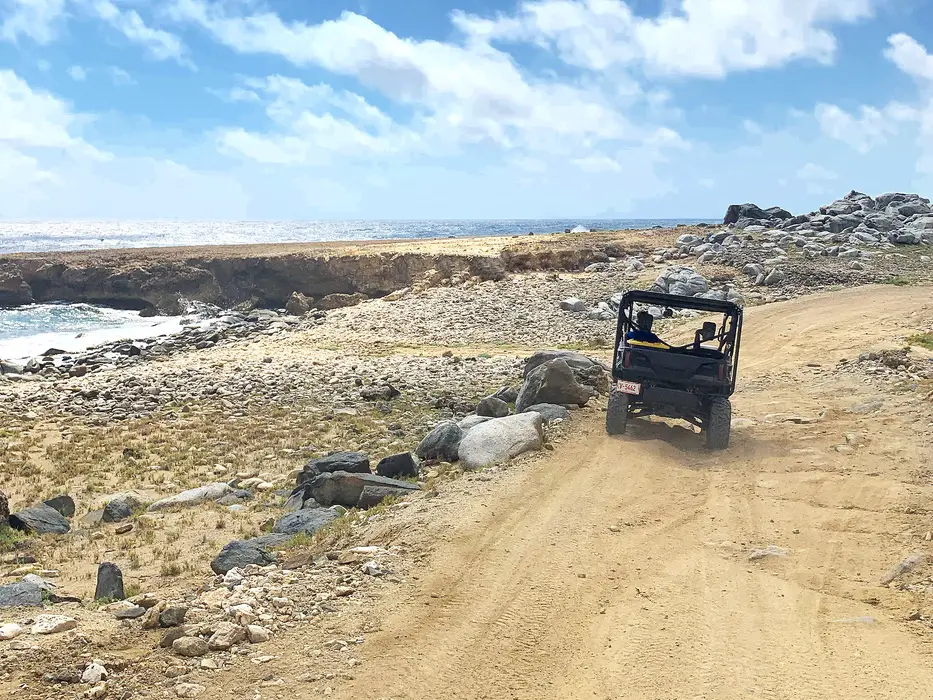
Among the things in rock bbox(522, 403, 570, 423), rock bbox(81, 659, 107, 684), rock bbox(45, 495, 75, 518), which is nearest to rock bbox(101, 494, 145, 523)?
rock bbox(45, 495, 75, 518)

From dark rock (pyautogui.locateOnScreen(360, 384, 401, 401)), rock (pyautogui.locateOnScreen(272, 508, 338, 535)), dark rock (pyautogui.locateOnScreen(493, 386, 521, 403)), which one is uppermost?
dark rock (pyautogui.locateOnScreen(493, 386, 521, 403))

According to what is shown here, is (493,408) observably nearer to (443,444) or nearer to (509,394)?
(509,394)

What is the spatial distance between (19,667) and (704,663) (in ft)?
14.7

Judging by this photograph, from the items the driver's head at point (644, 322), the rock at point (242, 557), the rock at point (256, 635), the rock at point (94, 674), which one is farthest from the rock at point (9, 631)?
the driver's head at point (644, 322)

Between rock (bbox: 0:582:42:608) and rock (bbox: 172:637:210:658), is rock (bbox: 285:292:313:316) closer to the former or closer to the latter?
rock (bbox: 0:582:42:608)

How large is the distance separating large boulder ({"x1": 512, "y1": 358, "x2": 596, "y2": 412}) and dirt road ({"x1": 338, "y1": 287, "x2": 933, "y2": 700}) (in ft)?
3.34

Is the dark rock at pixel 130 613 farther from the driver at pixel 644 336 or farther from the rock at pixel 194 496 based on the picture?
the driver at pixel 644 336

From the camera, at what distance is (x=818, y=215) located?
4400 centimetres

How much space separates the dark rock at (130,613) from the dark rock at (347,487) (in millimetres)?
3795

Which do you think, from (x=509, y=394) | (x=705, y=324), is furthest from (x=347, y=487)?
(x=509, y=394)

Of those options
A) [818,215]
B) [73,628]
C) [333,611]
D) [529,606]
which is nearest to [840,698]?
[529,606]

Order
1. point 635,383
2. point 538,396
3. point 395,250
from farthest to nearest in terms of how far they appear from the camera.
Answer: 1. point 395,250
2. point 538,396
3. point 635,383

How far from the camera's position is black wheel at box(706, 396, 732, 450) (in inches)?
423

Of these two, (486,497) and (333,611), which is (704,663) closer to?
(333,611)
